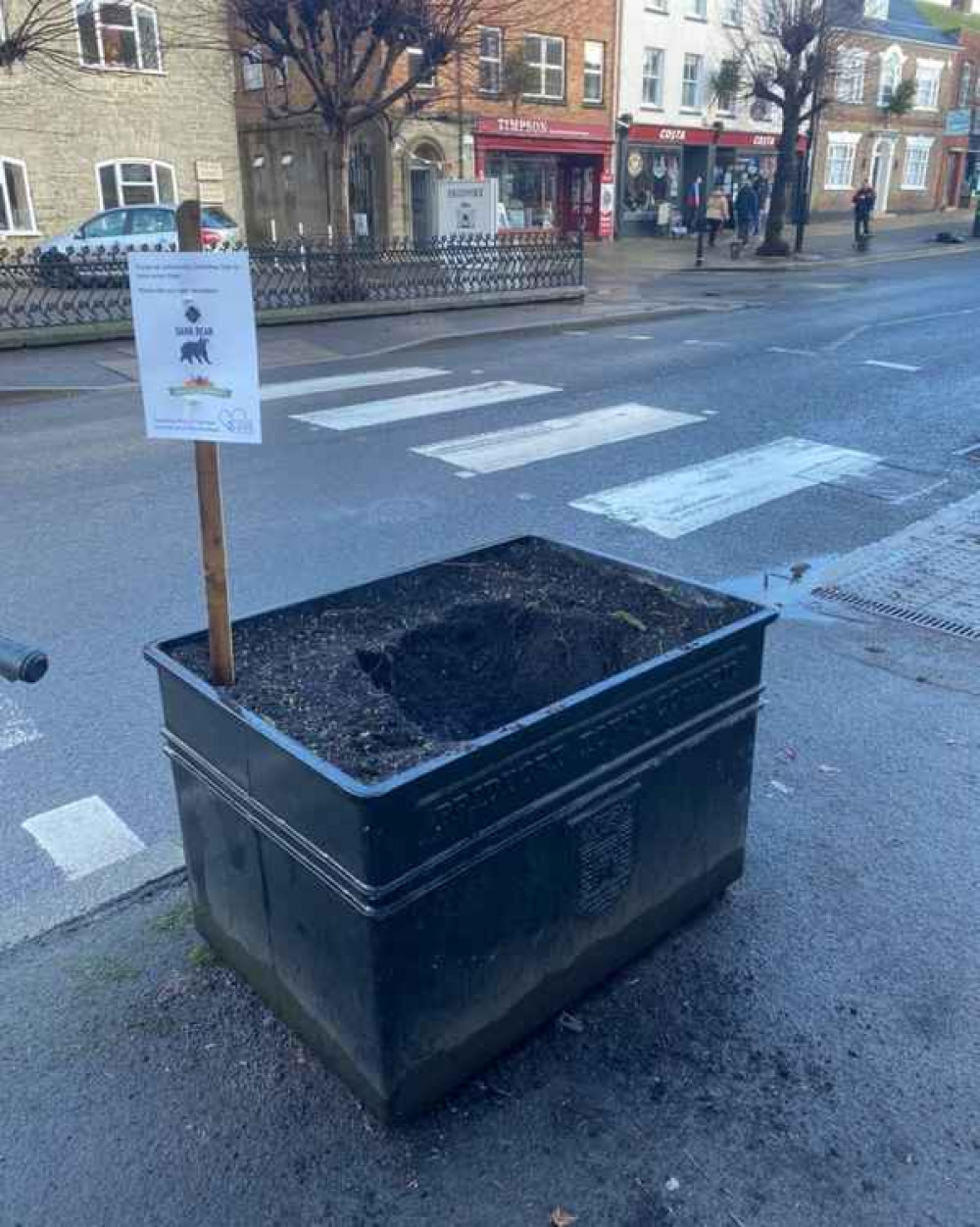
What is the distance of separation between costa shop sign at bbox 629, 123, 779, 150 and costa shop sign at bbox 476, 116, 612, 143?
6.08ft

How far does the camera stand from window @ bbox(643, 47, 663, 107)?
36.2m

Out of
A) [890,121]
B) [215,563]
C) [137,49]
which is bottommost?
[215,563]

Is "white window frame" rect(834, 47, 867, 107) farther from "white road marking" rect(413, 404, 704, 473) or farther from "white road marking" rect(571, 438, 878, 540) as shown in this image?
"white road marking" rect(571, 438, 878, 540)

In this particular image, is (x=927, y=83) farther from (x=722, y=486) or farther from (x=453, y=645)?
(x=453, y=645)

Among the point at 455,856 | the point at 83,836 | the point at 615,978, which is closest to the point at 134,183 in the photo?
the point at 83,836

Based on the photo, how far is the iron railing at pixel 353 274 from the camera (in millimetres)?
15156

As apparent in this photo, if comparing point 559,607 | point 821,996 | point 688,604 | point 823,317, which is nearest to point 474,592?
point 559,607

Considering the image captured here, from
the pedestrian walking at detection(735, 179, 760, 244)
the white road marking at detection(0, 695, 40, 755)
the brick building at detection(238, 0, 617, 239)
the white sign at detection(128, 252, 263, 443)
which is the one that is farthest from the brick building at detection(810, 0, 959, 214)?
the white sign at detection(128, 252, 263, 443)

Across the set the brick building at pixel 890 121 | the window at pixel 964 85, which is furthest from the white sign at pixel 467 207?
the window at pixel 964 85

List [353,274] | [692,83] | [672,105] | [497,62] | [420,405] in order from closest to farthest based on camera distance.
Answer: [420,405]
[353,274]
[497,62]
[672,105]
[692,83]

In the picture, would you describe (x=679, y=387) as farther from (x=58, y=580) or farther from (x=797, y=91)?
(x=797, y=91)

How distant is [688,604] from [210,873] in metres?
1.60

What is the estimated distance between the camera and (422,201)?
32312mm

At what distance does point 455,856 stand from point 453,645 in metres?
1.00
